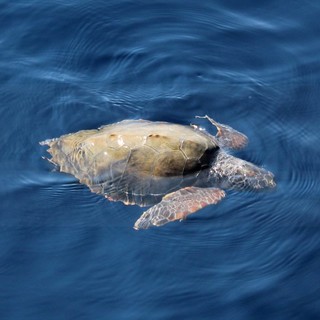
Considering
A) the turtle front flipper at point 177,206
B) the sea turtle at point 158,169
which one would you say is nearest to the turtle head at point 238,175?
the sea turtle at point 158,169

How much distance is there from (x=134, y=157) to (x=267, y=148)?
1856 millimetres

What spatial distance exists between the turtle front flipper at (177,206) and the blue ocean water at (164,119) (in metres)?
0.14

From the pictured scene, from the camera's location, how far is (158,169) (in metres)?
7.91

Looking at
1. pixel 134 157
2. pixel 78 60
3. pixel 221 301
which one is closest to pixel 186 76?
pixel 78 60

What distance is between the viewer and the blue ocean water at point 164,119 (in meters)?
7.00

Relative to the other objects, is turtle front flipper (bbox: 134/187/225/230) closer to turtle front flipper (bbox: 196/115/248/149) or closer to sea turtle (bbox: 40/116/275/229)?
sea turtle (bbox: 40/116/275/229)

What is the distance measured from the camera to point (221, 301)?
272 inches

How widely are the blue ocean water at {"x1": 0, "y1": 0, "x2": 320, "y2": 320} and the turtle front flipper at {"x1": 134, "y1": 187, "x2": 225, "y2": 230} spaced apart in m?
0.14

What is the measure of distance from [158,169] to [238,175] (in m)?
1.00

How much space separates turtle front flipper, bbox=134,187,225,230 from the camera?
7625 millimetres

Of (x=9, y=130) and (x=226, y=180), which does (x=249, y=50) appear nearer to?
(x=226, y=180)

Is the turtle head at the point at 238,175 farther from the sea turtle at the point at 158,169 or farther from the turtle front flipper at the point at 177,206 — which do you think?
the turtle front flipper at the point at 177,206

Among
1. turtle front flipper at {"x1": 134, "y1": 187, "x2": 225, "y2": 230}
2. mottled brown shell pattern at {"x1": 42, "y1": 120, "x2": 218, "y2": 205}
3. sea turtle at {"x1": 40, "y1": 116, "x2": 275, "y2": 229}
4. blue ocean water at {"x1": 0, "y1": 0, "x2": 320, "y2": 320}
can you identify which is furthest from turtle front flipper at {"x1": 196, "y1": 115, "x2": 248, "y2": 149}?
turtle front flipper at {"x1": 134, "y1": 187, "x2": 225, "y2": 230}

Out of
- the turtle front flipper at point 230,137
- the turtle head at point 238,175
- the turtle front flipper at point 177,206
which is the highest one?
the turtle front flipper at point 230,137
